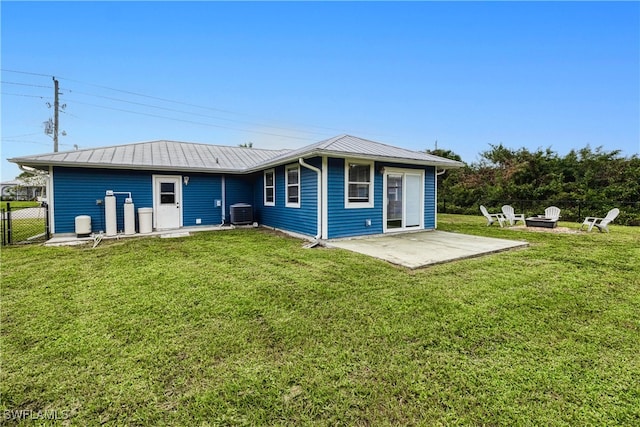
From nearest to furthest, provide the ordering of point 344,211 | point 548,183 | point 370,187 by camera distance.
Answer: point 344,211, point 370,187, point 548,183

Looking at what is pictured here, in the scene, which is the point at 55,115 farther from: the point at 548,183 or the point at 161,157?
the point at 548,183

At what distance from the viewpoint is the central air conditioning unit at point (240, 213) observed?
10.7 meters

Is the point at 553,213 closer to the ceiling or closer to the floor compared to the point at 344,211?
closer to the floor

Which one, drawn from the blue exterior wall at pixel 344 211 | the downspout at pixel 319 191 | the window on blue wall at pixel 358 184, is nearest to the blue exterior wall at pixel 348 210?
the blue exterior wall at pixel 344 211

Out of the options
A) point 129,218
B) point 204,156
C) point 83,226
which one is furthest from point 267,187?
point 83,226

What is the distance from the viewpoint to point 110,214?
895cm

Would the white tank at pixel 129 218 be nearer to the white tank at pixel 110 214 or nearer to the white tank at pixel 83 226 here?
the white tank at pixel 110 214

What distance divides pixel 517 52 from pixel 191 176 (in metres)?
13.7

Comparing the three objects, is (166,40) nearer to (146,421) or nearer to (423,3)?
(423,3)

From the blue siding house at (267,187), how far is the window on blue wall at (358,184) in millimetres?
28

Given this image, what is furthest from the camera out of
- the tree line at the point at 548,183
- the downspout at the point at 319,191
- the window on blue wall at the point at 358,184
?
the tree line at the point at 548,183

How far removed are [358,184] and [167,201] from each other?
6832 mm

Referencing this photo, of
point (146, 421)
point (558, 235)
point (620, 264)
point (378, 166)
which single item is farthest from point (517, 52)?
point (146, 421)

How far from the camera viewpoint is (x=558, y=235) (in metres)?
8.71
